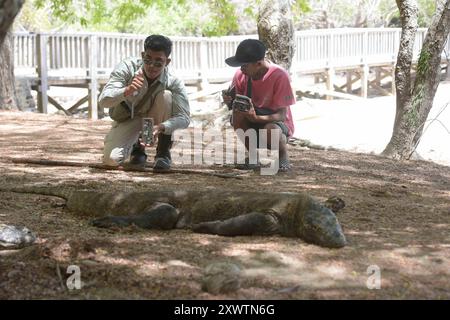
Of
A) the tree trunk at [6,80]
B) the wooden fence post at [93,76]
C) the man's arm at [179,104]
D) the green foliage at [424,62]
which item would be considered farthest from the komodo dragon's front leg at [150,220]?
the wooden fence post at [93,76]

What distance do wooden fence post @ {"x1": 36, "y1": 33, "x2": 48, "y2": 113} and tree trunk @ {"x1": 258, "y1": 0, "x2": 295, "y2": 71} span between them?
648 cm

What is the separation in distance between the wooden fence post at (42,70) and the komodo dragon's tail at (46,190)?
10.8 metres

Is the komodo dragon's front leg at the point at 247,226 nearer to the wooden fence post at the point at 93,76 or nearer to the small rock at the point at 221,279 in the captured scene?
the small rock at the point at 221,279

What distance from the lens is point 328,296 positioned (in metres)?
3.39

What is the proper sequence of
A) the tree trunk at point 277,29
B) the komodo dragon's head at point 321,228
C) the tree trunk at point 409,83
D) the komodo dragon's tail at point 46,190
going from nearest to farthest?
the komodo dragon's head at point 321,228 < the komodo dragon's tail at point 46,190 < the tree trunk at point 409,83 < the tree trunk at point 277,29

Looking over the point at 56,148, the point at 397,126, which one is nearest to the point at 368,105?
the point at 397,126

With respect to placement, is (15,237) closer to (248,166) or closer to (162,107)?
(162,107)

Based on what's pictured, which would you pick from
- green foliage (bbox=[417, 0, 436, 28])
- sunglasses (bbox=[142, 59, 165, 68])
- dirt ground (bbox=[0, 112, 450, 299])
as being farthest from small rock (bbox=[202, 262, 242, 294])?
green foliage (bbox=[417, 0, 436, 28])

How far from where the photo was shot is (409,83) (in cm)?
981

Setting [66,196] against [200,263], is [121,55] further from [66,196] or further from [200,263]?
[200,263]

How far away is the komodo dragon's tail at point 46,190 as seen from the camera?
18.0ft

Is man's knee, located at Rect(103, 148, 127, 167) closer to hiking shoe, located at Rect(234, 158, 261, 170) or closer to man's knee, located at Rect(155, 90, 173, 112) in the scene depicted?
man's knee, located at Rect(155, 90, 173, 112)

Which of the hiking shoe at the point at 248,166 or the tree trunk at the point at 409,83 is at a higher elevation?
the tree trunk at the point at 409,83

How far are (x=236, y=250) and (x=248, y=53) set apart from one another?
2.71 metres
